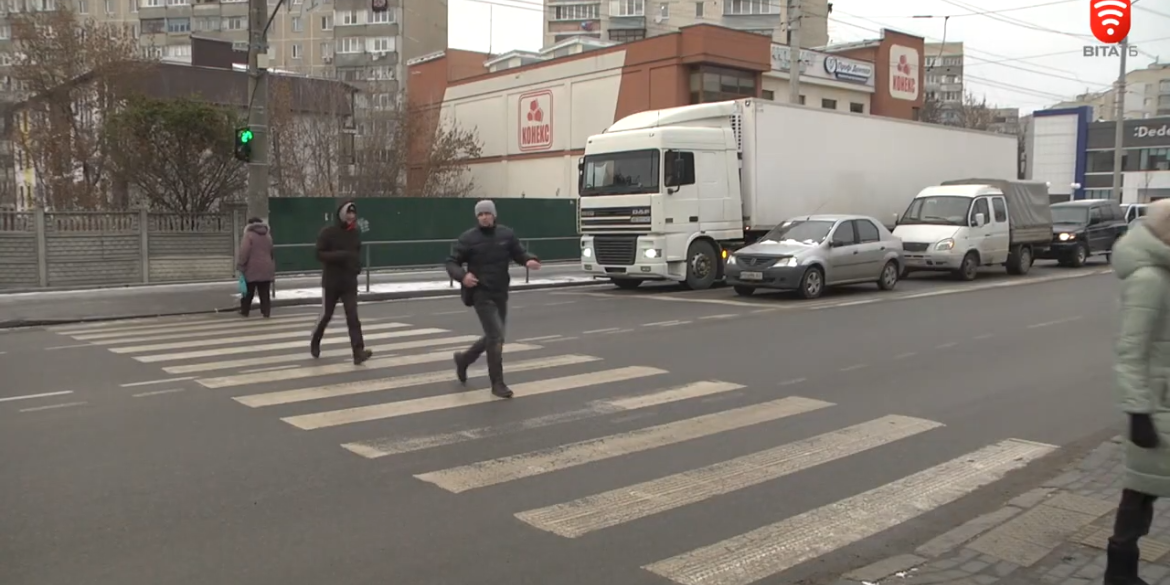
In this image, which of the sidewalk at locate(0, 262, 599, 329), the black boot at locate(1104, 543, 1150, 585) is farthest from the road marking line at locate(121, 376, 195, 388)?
the black boot at locate(1104, 543, 1150, 585)

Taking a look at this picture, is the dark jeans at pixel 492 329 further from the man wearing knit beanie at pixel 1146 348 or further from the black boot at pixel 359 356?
the man wearing knit beanie at pixel 1146 348

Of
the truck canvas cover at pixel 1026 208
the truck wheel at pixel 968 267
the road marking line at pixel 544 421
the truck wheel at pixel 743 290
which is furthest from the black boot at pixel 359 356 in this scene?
the truck canvas cover at pixel 1026 208

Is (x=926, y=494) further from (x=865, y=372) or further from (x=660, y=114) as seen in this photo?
(x=660, y=114)

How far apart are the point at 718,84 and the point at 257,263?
2423cm

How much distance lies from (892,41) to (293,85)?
94.6 ft

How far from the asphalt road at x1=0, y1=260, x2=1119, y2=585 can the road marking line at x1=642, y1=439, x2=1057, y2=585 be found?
21mm

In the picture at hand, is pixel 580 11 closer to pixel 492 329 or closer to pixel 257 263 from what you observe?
pixel 257 263

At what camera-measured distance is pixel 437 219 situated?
2600 cm

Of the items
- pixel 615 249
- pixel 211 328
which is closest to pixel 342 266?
pixel 211 328

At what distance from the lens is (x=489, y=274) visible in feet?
27.9

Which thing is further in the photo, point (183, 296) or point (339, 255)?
point (183, 296)

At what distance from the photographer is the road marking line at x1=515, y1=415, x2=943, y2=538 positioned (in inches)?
205

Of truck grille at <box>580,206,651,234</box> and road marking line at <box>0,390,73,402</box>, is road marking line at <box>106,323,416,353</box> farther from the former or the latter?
truck grille at <box>580,206,651,234</box>

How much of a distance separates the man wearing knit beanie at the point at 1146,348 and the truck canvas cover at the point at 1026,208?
68.4 ft
